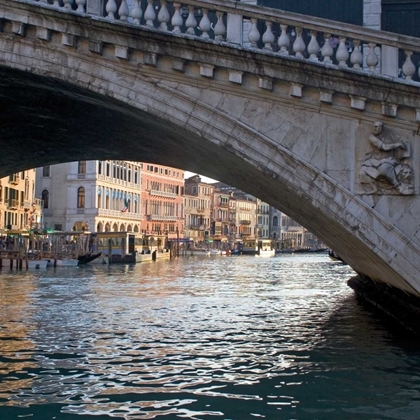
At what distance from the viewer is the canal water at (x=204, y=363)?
8924 mm

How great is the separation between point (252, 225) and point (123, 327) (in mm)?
138995

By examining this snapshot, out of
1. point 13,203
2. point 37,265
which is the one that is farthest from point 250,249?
point 37,265

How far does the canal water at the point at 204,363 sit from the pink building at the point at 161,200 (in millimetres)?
75518

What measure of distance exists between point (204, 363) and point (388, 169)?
3842mm

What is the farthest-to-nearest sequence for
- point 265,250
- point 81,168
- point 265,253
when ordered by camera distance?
1. point 265,250
2. point 265,253
3. point 81,168

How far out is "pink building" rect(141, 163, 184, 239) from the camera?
97812 millimetres

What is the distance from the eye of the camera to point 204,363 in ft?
37.9

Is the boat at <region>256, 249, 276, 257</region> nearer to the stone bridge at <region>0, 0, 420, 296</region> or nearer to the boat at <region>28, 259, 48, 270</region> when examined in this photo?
the boat at <region>28, 259, 48, 270</region>

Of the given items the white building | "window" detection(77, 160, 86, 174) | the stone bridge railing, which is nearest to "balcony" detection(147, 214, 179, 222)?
the white building

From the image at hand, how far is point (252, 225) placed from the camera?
154375 mm

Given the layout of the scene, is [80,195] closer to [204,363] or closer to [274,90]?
[204,363]

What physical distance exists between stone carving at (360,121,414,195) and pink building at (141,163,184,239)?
270 feet

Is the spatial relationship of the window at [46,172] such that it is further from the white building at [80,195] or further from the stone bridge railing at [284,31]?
the stone bridge railing at [284,31]

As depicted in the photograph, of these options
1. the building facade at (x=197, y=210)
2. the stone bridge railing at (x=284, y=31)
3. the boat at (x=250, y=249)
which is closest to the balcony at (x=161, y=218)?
the building facade at (x=197, y=210)
